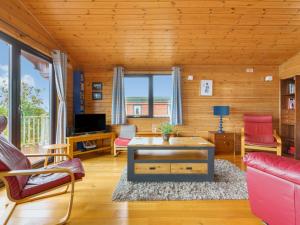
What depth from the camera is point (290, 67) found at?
448 cm

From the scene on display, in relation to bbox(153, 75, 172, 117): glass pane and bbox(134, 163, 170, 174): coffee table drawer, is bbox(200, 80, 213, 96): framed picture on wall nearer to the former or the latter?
bbox(153, 75, 172, 117): glass pane

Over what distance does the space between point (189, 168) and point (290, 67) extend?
3.60 meters

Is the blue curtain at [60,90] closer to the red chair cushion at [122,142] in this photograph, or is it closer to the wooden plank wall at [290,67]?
the red chair cushion at [122,142]

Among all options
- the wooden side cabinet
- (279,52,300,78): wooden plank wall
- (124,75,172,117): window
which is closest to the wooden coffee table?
the wooden side cabinet

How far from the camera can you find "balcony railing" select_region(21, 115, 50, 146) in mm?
3781

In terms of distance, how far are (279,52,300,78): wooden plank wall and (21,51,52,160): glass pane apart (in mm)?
5100

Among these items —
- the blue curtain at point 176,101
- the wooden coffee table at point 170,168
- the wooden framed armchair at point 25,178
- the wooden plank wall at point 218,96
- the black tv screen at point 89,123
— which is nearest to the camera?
the wooden framed armchair at point 25,178

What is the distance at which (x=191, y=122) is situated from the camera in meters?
4.89

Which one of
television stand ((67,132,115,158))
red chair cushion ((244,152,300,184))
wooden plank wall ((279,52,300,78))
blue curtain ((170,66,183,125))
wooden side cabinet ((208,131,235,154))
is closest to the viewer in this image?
red chair cushion ((244,152,300,184))

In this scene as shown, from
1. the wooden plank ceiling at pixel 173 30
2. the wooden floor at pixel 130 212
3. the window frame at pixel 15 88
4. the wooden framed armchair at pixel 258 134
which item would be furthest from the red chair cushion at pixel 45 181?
the wooden framed armchair at pixel 258 134

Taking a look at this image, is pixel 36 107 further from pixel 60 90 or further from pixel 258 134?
pixel 258 134

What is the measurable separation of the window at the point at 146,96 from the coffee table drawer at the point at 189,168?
2312 mm

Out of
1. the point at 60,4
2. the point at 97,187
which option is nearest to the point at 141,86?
the point at 60,4

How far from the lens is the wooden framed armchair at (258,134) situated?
13.1ft
